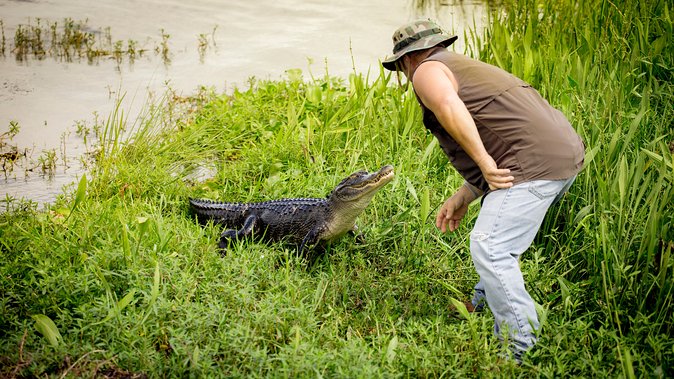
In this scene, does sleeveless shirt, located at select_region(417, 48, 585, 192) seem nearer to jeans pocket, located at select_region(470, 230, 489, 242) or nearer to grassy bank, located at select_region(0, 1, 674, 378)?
jeans pocket, located at select_region(470, 230, 489, 242)

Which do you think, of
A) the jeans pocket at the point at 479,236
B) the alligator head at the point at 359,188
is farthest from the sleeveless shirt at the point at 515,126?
the alligator head at the point at 359,188

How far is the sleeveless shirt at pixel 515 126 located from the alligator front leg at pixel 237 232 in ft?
5.78

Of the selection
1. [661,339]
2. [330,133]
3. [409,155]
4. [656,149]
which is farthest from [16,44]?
[661,339]

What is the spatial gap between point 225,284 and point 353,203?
3.44 ft

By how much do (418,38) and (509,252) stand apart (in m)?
1.17

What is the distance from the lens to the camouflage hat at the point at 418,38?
386 centimetres

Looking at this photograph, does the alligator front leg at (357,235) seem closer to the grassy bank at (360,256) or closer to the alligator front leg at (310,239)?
the grassy bank at (360,256)

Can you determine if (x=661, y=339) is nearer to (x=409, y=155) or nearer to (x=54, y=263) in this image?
(x=409, y=155)

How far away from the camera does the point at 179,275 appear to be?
416 centimetres

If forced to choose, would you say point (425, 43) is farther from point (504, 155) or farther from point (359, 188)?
point (359, 188)

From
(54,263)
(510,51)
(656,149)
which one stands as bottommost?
(54,263)

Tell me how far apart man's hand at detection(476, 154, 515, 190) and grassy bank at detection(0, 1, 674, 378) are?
672 millimetres

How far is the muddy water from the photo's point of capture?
271 inches

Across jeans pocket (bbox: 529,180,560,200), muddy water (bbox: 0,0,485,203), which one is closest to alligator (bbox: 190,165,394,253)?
jeans pocket (bbox: 529,180,560,200)
